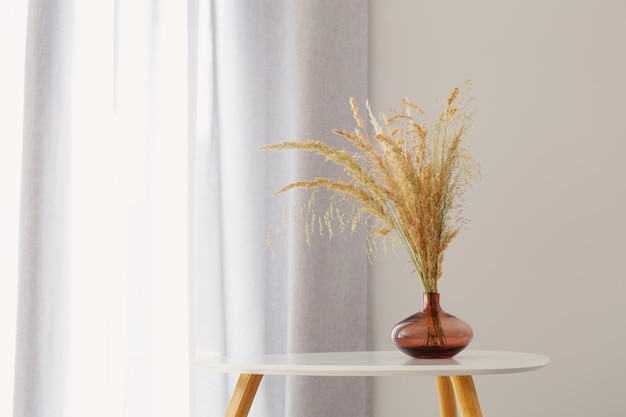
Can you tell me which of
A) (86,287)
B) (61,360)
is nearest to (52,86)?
(86,287)

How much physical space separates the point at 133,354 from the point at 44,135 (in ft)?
1.79

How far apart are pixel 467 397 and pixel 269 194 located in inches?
37.8

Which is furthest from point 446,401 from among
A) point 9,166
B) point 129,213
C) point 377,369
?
point 9,166

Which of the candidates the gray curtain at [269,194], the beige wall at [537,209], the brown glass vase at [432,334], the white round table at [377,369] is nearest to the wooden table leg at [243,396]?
the white round table at [377,369]

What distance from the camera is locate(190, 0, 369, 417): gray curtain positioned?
1942 mm

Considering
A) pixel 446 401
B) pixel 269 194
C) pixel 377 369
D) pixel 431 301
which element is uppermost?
pixel 269 194

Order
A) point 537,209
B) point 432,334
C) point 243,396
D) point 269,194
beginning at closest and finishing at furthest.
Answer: point 243,396, point 432,334, point 537,209, point 269,194

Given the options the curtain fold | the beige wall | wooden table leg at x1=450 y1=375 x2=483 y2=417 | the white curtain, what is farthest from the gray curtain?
wooden table leg at x1=450 y1=375 x2=483 y2=417

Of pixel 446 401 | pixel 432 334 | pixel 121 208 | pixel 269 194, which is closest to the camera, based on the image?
pixel 432 334

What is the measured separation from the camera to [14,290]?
1.67m

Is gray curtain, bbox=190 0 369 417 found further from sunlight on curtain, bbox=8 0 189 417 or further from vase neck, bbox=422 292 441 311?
vase neck, bbox=422 292 441 311

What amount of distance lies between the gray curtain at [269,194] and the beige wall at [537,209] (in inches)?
6.4

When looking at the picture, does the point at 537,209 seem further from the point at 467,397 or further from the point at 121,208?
the point at 121,208

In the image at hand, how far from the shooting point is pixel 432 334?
1.40 meters
